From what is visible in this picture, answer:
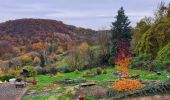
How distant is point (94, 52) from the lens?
47719 mm

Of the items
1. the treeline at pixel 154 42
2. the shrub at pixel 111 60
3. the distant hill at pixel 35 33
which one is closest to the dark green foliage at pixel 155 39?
the treeline at pixel 154 42

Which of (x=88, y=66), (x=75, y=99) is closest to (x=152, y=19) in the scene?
(x=88, y=66)

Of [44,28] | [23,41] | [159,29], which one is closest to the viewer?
[159,29]

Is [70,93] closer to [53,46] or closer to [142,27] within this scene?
[142,27]

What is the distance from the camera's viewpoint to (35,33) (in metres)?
81.3

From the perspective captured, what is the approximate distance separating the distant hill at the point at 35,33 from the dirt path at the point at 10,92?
127 ft

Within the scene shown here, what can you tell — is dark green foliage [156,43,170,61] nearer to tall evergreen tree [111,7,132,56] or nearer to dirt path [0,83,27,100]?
dirt path [0,83,27,100]

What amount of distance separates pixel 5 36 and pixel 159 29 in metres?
49.3

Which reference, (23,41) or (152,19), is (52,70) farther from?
(23,41)

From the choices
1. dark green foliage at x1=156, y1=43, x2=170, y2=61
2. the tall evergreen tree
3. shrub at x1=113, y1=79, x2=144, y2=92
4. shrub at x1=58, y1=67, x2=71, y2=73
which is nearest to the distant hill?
the tall evergreen tree

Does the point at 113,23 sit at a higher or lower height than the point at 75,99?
higher

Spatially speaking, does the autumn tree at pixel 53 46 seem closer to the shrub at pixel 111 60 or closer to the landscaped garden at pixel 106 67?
the landscaped garden at pixel 106 67

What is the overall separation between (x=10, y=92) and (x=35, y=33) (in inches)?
2164

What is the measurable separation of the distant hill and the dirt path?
127 feet
